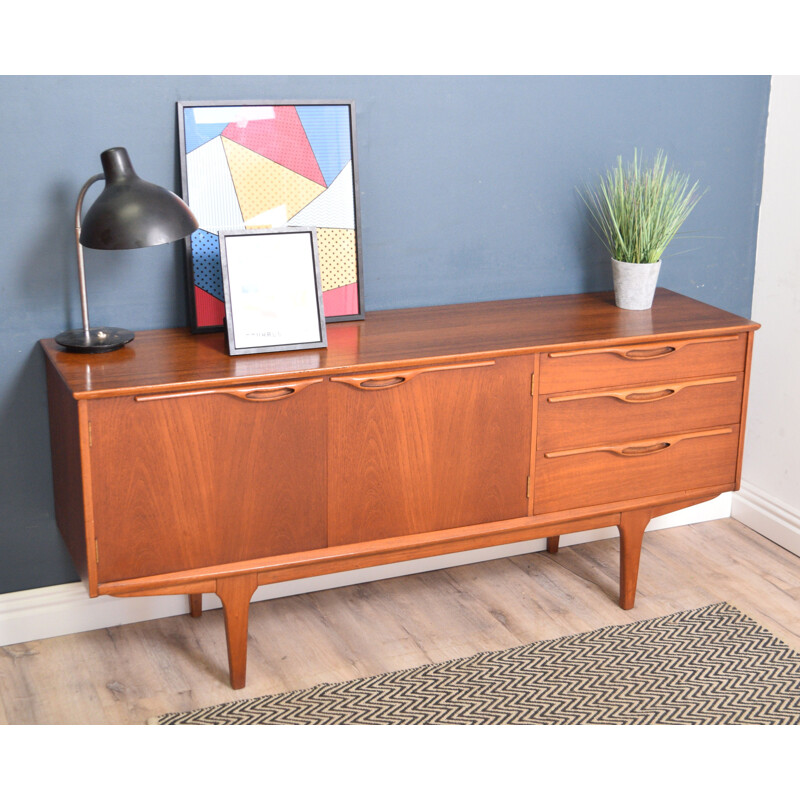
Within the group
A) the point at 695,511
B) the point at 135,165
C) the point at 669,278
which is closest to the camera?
the point at 135,165

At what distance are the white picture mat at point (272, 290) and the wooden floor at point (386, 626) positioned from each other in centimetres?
80

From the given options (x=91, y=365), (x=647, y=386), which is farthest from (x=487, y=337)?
(x=91, y=365)

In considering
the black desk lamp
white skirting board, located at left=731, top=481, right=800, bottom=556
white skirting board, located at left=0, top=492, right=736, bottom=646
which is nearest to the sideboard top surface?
the black desk lamp

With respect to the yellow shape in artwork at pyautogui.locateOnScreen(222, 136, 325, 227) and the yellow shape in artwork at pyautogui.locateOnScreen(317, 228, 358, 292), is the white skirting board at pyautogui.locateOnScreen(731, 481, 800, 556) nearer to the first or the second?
the yellow shape in artwork at pyautogui.locateOnScreen(317, 228, 358, 292)

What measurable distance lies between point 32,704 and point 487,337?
136 cm

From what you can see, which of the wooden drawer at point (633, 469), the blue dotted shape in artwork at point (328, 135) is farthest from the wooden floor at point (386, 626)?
the blue dotted shape in artwork at point (328, 135)

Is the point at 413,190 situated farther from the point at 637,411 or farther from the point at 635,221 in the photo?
the point at 637,411

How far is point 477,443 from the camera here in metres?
2.23

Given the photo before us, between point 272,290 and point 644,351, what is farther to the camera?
point 644,351

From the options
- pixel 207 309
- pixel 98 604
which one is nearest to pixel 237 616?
pixel 98 604

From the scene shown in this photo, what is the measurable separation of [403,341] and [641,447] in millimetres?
694

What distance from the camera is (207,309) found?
229 cm

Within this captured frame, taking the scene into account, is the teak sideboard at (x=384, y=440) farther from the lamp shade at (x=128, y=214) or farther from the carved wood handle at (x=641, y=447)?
the lamp shade at (x=128, y=214)
